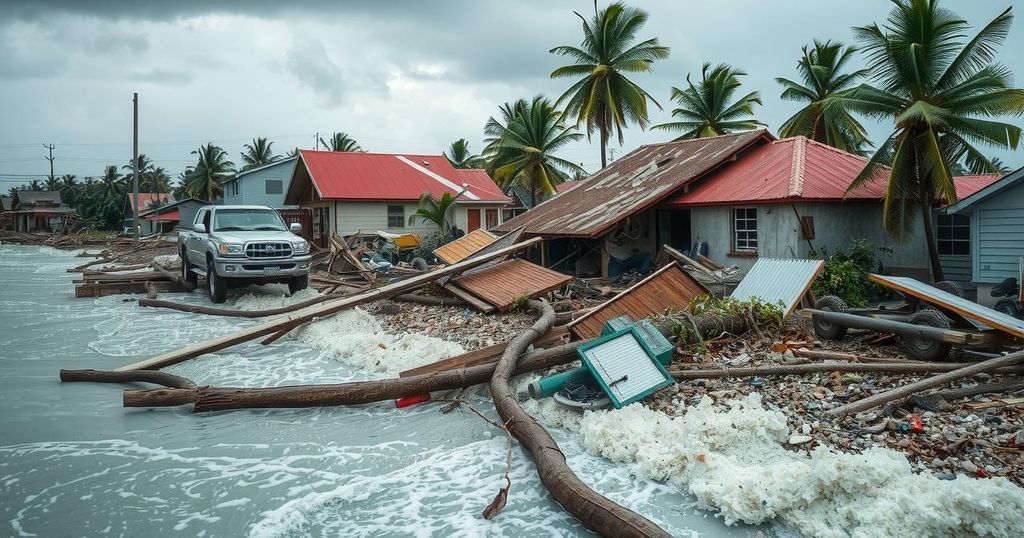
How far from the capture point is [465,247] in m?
16.5

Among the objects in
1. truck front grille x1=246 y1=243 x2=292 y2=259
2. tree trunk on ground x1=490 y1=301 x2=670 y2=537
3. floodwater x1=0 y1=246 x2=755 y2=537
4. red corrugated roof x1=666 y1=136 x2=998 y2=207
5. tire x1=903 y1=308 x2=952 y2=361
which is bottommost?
floodwater x1=0 y1=246 x2=755 y2=537

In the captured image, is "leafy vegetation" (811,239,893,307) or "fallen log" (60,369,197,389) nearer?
"fallen log" (60,369,197,389)

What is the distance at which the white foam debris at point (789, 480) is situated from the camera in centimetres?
432

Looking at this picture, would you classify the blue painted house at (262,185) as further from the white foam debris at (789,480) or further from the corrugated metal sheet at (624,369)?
the white foam debris at (789,480)

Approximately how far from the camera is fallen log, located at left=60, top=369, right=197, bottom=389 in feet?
28.6

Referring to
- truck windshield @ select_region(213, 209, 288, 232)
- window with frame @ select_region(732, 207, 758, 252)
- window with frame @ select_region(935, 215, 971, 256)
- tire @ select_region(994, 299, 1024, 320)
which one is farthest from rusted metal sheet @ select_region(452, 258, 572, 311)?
window with frame @ select_region(935, 215, 971, 256)

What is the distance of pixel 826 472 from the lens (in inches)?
191

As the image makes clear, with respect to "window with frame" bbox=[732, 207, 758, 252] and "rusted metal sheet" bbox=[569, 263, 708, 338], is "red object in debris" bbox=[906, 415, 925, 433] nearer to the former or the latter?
"rusted metal sheet" bbox=[569, 263, 708, 338]

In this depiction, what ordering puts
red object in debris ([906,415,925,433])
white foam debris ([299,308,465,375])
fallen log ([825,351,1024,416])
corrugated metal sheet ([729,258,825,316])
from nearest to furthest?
red object in debris ([906,415,925,433]) < fallen log ([825,351,1024,416]) < white foam debris ([299,308,465,375]) < corrugated metal sheet ([729,258,825,316])

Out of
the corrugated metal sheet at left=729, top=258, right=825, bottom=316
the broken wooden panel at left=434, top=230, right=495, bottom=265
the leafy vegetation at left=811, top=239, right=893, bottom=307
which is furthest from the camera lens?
the broken wooden panel at left=434, top=230, right=495, bottom=265

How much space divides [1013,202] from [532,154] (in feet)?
66.5

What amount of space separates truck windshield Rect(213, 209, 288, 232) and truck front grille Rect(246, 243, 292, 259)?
1.15 m

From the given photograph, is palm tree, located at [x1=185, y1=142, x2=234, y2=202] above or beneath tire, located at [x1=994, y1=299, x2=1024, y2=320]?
above

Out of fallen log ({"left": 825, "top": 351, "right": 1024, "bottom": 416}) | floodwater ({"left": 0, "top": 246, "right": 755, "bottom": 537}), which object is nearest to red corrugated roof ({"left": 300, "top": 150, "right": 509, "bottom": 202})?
floodwater ({"left": 0, "top": 246, "right": 755, "bottom": 537})
